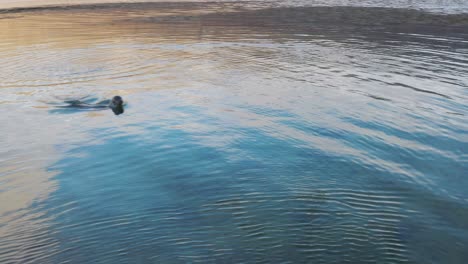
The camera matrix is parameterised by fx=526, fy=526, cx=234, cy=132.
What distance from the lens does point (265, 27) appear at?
2931 centimetres

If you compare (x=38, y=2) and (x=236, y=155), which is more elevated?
(x=38, y=2)

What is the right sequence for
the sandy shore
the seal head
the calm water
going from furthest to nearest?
the sandy shore
the seal head
the calm water

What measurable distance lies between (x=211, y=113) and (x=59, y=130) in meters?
3.71

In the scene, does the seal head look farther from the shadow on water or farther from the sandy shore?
the sandy shore

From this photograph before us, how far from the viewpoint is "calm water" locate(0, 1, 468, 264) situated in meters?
7.59

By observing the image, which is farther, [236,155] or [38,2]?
[38,2]

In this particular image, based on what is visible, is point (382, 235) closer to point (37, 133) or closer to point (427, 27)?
point (37, 133)

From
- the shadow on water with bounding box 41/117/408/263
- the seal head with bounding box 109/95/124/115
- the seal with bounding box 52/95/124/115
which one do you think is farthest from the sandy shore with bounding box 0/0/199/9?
the shadow on water with bounding box 41/117/408/263

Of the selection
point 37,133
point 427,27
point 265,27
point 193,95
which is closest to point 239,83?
point 193,95

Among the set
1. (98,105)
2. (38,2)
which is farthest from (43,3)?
(98,105)

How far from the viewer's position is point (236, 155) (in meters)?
10.8

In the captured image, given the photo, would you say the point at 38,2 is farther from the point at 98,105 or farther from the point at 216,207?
the point at 216,207

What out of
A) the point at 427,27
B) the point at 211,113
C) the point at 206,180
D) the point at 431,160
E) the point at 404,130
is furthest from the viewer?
the point at 427,27

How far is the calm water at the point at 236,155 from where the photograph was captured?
299 inches
